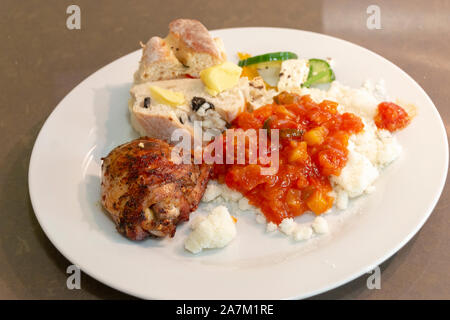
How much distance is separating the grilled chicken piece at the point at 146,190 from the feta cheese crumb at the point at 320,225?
→ 0.92 meters

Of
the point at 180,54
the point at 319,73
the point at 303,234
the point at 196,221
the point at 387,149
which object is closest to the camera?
the point at 303,234

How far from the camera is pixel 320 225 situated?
3.72 metres

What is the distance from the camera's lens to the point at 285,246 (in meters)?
3.68

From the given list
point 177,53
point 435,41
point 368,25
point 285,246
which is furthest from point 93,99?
point 435,41

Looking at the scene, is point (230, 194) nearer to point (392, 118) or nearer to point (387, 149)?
point (387, 149)

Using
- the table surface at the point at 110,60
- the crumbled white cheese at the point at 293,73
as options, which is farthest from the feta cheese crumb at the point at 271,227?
the crumbled white cheese at the point at 293,73

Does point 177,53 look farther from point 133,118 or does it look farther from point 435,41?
point 435,41

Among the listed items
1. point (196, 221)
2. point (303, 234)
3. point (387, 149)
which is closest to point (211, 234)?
point (196, 221)

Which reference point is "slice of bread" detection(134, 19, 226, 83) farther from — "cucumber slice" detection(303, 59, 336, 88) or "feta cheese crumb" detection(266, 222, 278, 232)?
"feta cheese crumb" detection(266, 222, 278, 232)

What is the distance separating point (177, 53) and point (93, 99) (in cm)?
91

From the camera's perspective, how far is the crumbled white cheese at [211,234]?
3600 mm

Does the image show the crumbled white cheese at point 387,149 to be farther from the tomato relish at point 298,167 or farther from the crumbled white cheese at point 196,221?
the crumbled white cheese at point 196,221

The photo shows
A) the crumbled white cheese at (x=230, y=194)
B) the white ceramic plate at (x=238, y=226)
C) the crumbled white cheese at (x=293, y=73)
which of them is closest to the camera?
the white ceramic plate at (x=238, y=226)

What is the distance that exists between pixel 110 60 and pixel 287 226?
3482mm
